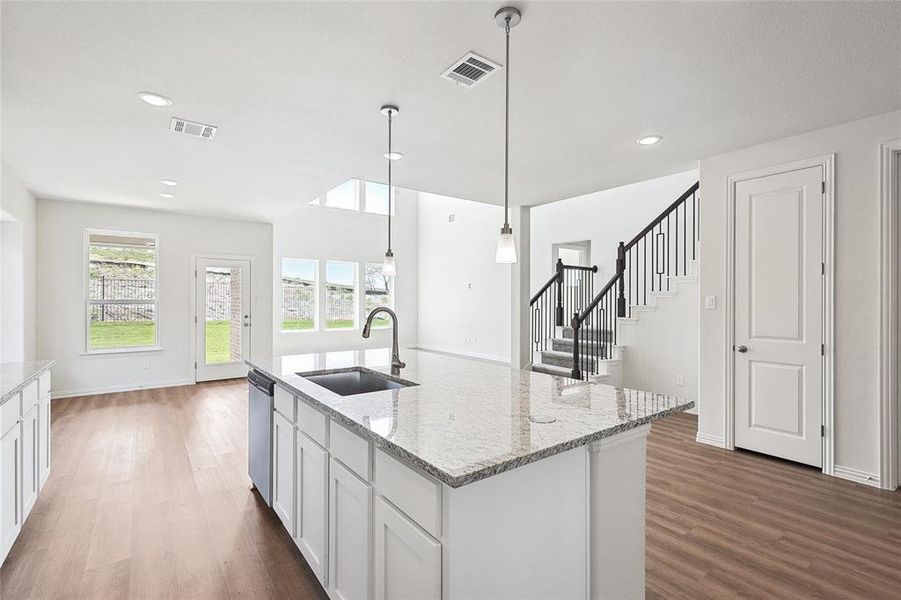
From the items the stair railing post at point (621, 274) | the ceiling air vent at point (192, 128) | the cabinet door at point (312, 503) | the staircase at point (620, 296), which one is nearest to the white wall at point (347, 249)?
the staircase at point (620, 296)

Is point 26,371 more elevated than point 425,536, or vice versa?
point 26,371

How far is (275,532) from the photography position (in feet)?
8.29

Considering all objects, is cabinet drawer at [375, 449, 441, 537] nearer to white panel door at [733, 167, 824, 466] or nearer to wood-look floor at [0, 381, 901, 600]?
wood-look floor at [0, 381, 901, 600]

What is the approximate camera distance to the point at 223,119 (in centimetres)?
313

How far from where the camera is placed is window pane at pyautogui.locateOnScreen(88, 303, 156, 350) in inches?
241

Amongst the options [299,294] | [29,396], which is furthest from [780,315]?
[299,294]

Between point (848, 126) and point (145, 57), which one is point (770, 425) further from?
point (145, 57)

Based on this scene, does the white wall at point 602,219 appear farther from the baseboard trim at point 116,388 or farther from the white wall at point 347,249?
the baseboard trim at point 116,388

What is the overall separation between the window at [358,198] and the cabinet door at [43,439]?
7.27 metres

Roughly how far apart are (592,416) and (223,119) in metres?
3.14

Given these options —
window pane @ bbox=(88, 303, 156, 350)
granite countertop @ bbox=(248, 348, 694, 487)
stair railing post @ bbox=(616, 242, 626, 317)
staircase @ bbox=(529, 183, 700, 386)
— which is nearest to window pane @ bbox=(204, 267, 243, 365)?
window pane @ bbox=(88, 303, 156, 350)

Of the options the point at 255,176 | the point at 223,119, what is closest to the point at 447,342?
the point at 255,176

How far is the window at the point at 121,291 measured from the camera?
6.11m

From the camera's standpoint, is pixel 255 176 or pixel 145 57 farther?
pixel 255 176
